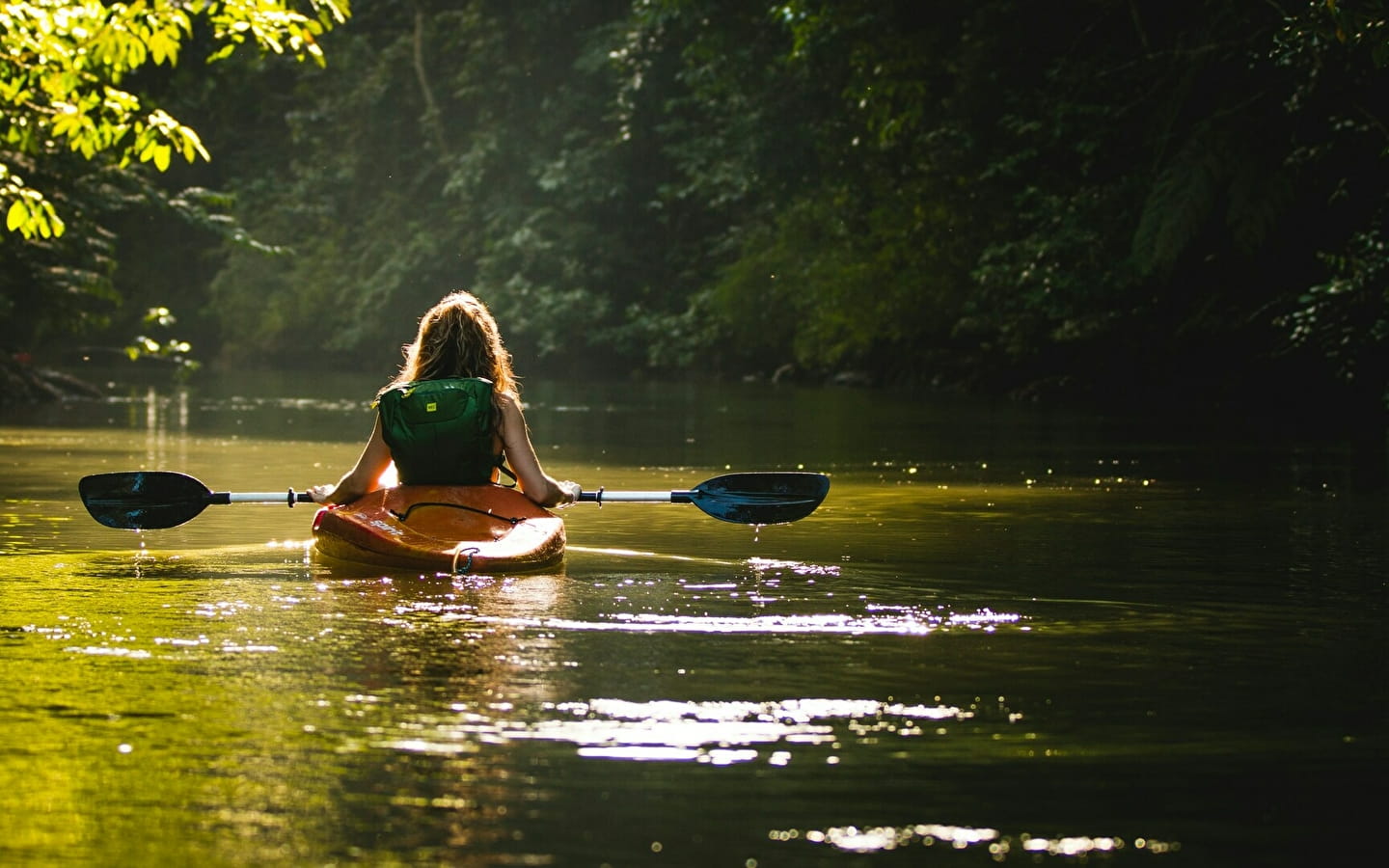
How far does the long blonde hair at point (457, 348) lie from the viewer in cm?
1034

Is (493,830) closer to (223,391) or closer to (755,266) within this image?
(223,391)

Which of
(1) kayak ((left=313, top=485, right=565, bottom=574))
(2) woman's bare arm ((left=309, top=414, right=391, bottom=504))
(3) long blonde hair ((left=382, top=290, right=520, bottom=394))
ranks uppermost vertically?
(3) long blonde hair ((left=382, top=290, right=520, bottom=394))

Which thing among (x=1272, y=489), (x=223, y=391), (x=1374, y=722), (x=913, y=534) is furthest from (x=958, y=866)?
(x=223, y=391)

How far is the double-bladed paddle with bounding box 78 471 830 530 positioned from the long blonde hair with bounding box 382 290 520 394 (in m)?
0.92

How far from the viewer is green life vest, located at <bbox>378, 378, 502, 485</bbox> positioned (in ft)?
33.4

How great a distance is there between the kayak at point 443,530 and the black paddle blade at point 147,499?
1.04 metres

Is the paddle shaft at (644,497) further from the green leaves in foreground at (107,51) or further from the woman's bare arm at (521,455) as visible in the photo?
the green leaves in foreground at (107,51)

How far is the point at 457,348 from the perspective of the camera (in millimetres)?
10352

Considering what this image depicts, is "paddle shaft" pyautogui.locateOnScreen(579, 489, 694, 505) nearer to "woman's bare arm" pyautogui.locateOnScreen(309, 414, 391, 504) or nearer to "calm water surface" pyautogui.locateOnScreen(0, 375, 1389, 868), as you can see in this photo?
"calm water surface" pyautogui.locateOnScreen(0, 375, 1389, 868)

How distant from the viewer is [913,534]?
11.9 metres

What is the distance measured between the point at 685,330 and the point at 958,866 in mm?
45698

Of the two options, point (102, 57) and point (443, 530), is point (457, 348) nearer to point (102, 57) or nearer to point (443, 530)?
point (443, 530)

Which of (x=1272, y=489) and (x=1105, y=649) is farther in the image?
(x=1272, y=489)

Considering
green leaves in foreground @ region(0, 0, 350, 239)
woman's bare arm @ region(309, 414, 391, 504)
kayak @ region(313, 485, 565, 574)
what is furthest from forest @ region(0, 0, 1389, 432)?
kayak @ region(313, 485, 565, 574)
